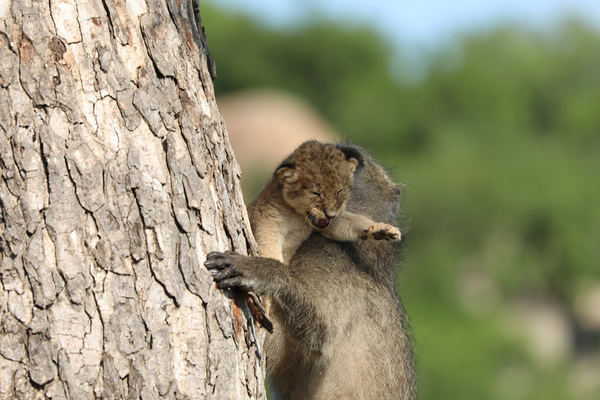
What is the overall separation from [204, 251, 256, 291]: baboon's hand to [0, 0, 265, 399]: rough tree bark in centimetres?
5

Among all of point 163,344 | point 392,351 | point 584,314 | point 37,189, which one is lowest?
point 584,314

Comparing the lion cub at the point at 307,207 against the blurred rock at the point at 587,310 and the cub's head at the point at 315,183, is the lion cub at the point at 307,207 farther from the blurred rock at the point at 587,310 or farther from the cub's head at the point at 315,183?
the blurred rock at the point at 587,310

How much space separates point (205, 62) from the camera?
5.34m

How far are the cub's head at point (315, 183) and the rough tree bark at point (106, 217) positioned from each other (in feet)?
4.10

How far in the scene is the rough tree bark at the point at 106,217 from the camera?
449 centimetres

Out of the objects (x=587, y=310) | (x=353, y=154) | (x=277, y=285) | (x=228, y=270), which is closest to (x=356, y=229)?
(x=277, y=285)

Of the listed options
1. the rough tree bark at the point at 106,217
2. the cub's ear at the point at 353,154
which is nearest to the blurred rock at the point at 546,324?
the cub's ear at the point at 353,154

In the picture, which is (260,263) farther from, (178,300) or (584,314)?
(584,314)

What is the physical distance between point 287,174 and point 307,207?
0.24 m

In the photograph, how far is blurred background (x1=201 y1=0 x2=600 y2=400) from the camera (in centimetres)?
3412

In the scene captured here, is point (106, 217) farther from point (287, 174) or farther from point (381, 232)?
point (381, 232)

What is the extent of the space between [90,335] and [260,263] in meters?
1.32

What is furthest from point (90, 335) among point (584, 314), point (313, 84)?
point (313, 84)

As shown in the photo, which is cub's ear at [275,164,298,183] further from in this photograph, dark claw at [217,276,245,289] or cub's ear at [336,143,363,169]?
dark claw at [217,276,245,289]
